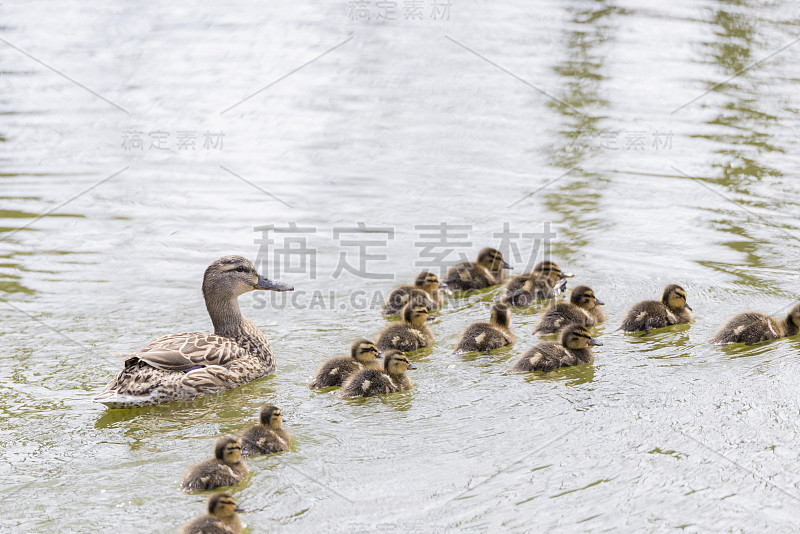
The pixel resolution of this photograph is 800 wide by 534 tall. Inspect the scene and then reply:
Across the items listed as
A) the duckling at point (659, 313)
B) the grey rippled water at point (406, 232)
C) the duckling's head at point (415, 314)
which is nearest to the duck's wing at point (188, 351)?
the grey rippled water at point (406, 232)

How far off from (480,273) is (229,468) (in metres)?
3.14

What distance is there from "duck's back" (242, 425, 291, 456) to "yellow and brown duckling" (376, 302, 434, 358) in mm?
1373

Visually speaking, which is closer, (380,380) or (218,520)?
(218,520)

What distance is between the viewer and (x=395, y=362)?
541 cm

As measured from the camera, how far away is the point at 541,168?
30.2 ft

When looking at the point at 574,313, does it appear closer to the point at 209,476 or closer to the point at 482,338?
the point at 482,338

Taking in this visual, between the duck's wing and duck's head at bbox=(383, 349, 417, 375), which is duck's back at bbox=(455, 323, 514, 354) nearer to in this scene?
duck's head at bbox=(383, 349, 417, 375)

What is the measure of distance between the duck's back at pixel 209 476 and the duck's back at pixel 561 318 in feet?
8.45

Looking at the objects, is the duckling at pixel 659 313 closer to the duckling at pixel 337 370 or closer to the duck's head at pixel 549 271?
the duck's head at pixel 549 271

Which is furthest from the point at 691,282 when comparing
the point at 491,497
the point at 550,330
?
the point at 491,497

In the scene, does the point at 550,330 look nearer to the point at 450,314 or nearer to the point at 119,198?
the point at 450,314

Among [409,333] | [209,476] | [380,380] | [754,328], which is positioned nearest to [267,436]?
[209,476]

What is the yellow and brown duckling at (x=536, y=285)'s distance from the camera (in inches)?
268

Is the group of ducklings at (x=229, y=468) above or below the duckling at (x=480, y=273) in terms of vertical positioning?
below
